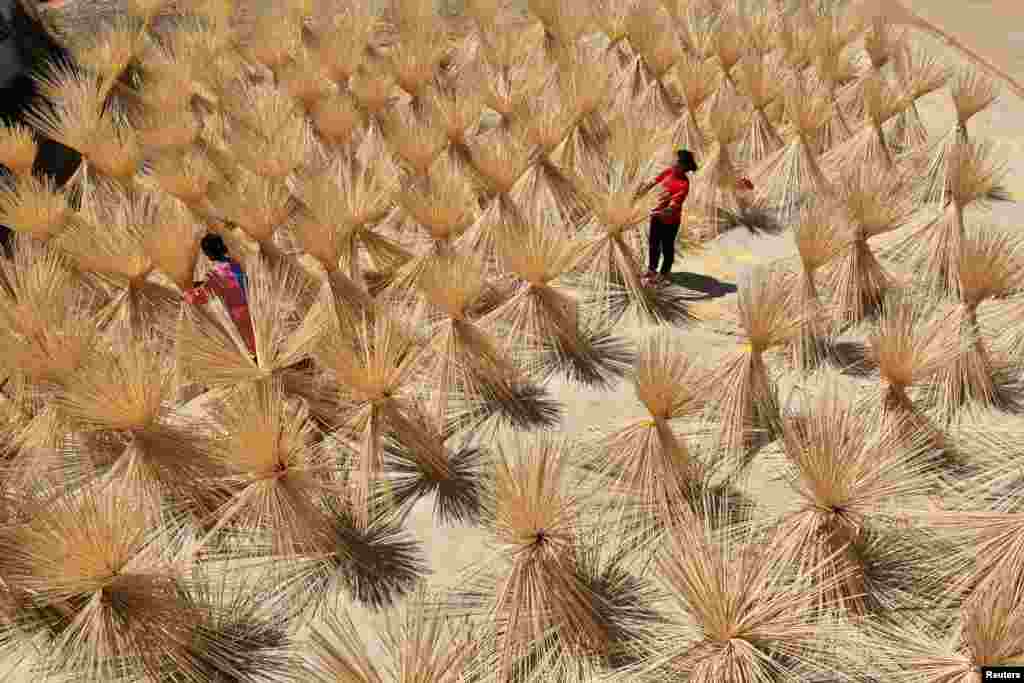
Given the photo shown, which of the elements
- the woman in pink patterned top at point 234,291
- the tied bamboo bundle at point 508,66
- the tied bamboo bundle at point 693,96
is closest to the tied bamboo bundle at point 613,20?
the tied bamboo bundle at point 508,66

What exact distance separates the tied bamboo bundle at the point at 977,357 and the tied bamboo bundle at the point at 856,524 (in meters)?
0.50

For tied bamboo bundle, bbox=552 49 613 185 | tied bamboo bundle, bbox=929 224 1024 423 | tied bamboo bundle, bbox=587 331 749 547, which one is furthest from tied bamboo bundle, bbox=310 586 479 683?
tied bamboo bundle, bbox=552 49 613 185

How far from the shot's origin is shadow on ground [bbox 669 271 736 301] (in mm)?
3379

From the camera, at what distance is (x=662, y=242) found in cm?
348

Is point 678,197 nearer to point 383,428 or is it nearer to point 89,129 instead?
point 383,428

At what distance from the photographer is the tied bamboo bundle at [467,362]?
267 centimetres

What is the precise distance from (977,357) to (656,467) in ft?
3.80

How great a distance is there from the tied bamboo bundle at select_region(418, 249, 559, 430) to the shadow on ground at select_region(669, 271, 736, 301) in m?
0.94

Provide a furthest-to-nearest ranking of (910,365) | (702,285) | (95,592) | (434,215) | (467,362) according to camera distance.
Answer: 1. (702,285)
2. (434,215)
3. (467,362)
4. (910,365)
5. (95,592)

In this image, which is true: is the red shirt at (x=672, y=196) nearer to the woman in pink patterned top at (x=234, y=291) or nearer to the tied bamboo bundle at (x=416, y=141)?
the tied bamboo bundle at (x=416, y=141)

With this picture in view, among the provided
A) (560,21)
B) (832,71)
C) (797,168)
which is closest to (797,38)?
(832,71)

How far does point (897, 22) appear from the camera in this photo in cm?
557

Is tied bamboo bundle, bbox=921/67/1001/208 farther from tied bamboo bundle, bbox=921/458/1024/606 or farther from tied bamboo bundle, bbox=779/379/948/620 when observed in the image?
tied bamboo bundle, bbox=779/379/948/620

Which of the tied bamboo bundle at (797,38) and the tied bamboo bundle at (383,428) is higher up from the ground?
the tied bamboo bundle at (797,38)
